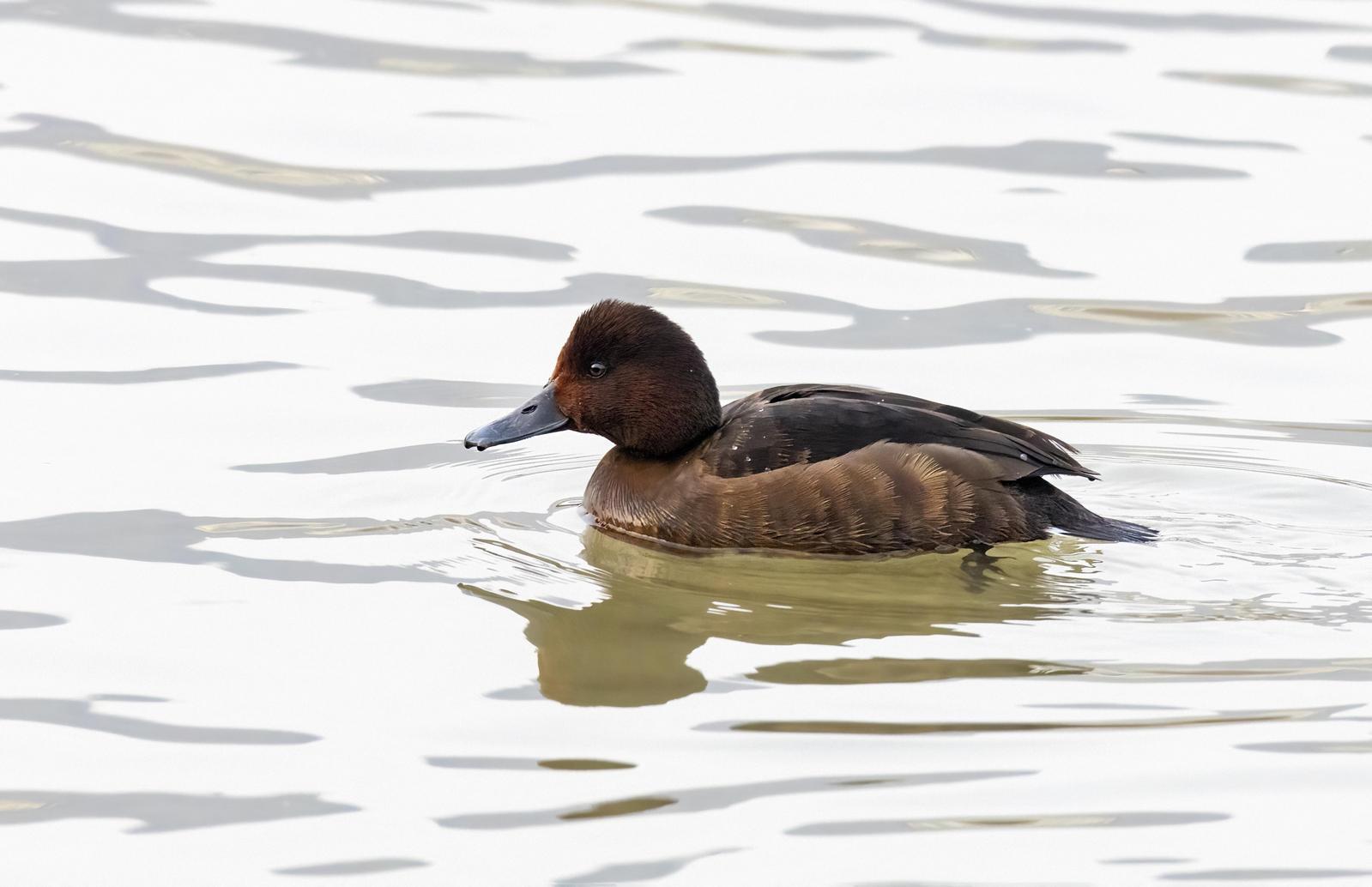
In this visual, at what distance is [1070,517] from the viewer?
7.01 meters

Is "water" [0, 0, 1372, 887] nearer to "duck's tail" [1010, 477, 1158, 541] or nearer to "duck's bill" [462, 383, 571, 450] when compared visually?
"duck's tail" [1010, 477, 1158, 541]

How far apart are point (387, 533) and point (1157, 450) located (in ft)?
9.76

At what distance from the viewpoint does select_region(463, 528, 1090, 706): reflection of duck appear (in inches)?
229

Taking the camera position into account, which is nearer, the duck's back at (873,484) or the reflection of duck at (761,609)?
the reflection of duck at (761,609)

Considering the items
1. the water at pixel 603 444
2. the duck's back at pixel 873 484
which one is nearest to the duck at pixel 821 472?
the duck's back at pixel 873 484

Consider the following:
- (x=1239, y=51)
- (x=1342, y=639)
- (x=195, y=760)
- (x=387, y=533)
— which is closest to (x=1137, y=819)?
(x=1342, y=639)

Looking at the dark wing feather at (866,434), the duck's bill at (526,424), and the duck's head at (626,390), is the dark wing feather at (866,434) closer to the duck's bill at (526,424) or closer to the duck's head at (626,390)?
the duck's head at (626,390)

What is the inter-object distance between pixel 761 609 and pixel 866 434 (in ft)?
2.77

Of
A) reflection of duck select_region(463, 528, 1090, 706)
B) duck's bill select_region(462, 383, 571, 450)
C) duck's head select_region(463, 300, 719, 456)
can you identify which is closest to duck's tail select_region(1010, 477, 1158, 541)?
reflection of duck select_region(463, 528, 1090, 706)

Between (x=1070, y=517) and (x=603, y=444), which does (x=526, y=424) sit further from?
(x=1070, y=517)

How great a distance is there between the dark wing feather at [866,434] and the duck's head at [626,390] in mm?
266

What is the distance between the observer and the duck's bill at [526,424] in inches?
293

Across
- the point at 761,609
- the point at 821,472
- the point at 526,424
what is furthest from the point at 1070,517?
the point at 526,424

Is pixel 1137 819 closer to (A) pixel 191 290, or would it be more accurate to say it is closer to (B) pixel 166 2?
(A) pixel 191 290
